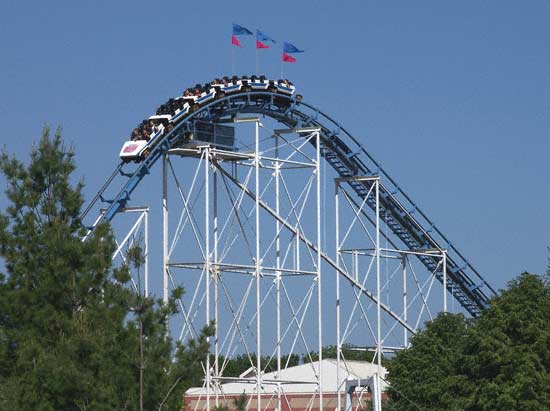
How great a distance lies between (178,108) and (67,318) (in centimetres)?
1782

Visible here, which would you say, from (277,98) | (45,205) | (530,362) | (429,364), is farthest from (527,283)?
(45,205)

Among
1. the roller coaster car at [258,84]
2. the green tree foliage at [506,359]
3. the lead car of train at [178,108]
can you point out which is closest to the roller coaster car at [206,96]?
the lead car of train at [178,108]

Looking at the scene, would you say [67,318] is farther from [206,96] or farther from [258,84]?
[258,84]

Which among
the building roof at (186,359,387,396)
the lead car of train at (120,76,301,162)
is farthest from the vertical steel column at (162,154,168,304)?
the building roof at (186,359,387,396)

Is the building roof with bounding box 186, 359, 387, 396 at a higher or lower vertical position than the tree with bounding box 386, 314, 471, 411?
higher

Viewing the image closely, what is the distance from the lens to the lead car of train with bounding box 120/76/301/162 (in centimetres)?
4098

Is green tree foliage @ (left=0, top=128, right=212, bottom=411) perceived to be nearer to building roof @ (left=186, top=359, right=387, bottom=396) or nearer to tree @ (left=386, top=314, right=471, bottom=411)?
tree @ (left=386, top=314, right=471, bottom=411)

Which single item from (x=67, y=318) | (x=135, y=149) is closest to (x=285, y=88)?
(x=135, y=149)

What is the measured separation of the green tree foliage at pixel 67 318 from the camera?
24.5m

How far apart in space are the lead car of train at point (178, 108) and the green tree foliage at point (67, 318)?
1368 cm

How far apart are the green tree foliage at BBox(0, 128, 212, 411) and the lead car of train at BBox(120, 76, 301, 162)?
44.9 feet

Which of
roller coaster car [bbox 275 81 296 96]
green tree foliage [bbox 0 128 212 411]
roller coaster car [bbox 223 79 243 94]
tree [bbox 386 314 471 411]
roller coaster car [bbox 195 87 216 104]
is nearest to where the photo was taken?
green tree foliage [bbox 0 128 212 411]

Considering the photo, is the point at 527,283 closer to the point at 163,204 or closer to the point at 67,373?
the point at 163,204

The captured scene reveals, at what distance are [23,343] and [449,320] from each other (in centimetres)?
2754
